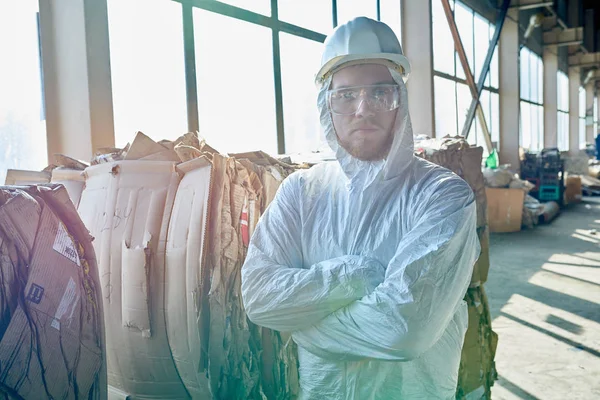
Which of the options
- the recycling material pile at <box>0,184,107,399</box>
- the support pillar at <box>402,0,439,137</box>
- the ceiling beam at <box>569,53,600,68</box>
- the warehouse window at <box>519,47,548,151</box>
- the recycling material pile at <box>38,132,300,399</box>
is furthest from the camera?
the ceiling beam at <box>569,53,600,68</box>

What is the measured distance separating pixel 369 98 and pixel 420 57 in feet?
19.5

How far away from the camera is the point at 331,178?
4.88 ft

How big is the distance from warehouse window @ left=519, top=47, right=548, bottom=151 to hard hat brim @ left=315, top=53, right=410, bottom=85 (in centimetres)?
1245

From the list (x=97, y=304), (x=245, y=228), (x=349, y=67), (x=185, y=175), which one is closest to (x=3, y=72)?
(x=185, y=175)

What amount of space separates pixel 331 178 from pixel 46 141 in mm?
1876

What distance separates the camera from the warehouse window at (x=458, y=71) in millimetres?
7824

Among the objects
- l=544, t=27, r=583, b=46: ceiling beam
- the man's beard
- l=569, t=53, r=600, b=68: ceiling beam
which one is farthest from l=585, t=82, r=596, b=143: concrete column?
the man's beard

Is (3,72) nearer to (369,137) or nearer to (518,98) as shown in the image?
(369,137)

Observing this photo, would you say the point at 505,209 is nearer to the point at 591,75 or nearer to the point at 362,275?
the point at 362,275

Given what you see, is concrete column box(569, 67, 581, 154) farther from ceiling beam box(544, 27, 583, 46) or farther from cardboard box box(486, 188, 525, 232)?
cardboard box box(486, 188, 525, 232)

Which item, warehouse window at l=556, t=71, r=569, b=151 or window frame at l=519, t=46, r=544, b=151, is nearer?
window frame at l=519, t=46, r=544, b=151

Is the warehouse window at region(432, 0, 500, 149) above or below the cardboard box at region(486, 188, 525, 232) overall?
above

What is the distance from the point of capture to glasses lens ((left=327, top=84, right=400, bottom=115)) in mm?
1391

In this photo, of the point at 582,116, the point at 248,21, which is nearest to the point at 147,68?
the point at 248,21
